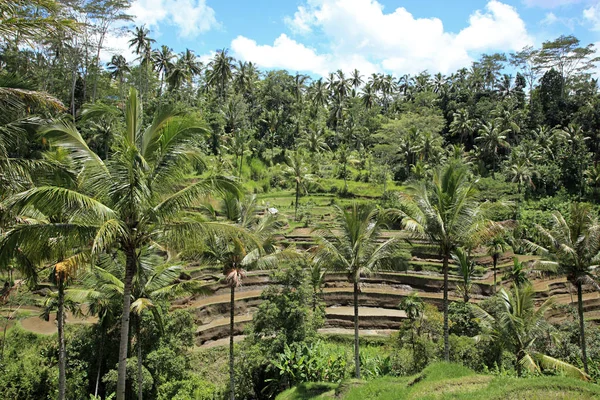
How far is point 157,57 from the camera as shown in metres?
53.2

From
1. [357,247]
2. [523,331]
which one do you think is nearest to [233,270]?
[357,247]

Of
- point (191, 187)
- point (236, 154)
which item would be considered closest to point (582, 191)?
point (236, 154)

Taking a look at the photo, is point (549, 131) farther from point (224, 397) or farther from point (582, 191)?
point (224, 397)

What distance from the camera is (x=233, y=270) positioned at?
13578mm

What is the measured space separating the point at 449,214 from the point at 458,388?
581cm

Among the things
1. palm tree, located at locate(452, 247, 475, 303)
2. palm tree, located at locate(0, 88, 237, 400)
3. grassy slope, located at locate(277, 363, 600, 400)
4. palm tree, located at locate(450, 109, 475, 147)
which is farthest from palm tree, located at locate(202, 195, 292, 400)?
palm tree, located at locate(450, 109, 475, 147)

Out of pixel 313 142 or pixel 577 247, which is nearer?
pixel 577 247

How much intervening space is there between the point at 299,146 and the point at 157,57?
2194 cm

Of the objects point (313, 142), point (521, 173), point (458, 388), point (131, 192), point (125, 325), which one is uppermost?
point (313, 142)

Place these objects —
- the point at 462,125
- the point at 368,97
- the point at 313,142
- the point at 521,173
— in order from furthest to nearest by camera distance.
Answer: the point at 368,97 < the point at 462,125 < the point at 313,142 < the point at 521,173

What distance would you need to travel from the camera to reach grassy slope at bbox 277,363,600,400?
297 inches

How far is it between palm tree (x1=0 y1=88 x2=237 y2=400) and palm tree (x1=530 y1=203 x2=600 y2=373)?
536 inches

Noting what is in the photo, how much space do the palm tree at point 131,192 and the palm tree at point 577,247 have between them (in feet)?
44.7

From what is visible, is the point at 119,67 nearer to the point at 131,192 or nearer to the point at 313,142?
the point at 313,142
